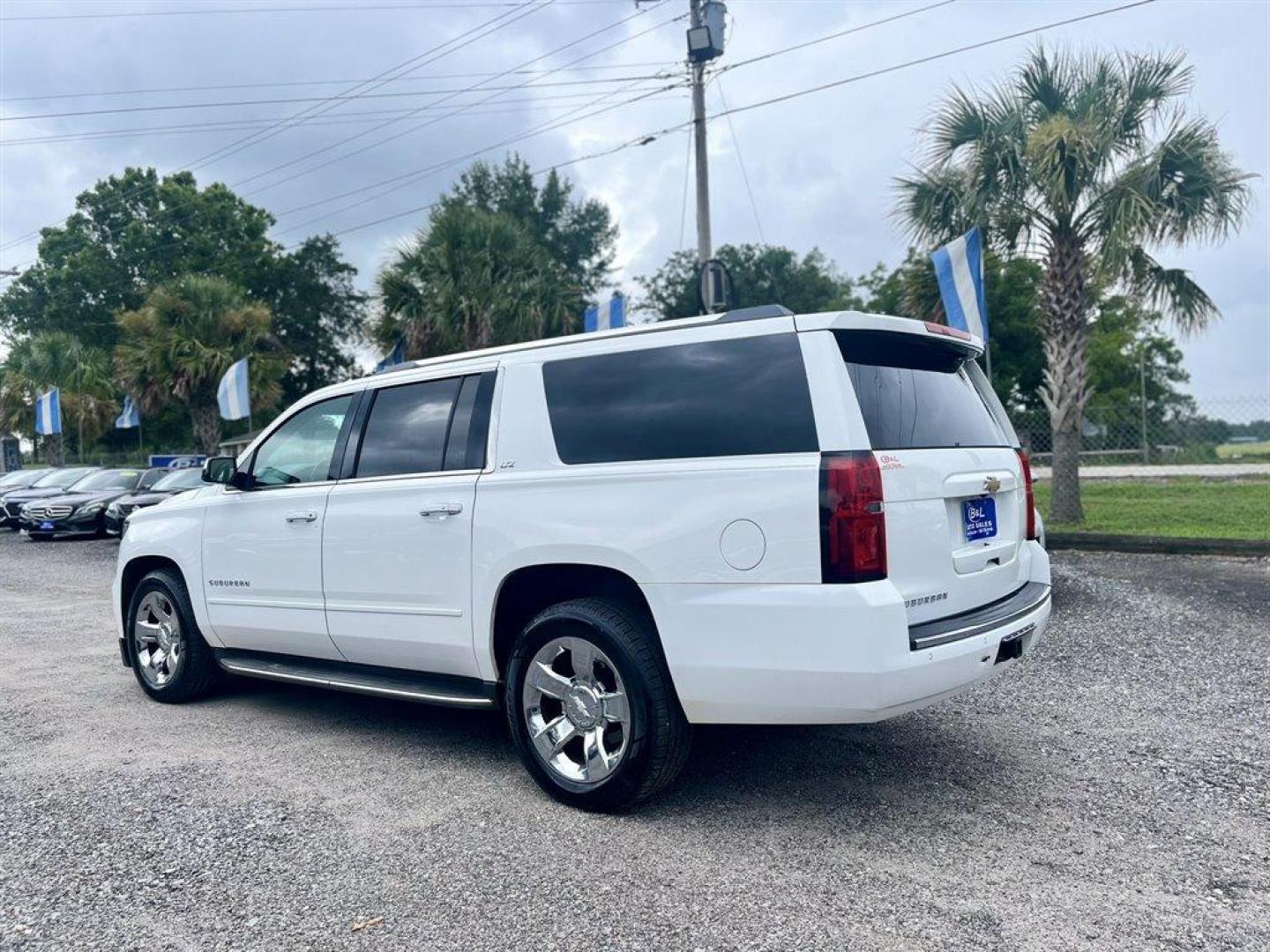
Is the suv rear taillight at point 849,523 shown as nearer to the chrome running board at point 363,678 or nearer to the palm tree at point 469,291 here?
the chrome running board at point 363,678

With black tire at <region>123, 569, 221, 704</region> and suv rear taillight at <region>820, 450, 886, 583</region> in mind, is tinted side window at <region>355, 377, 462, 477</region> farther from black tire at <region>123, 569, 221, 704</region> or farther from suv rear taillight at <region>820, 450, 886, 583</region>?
suv rear taillight at <region>820, 450, 886, 583</region>

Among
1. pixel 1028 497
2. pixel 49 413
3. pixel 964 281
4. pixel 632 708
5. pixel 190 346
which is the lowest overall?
pixel 632 708

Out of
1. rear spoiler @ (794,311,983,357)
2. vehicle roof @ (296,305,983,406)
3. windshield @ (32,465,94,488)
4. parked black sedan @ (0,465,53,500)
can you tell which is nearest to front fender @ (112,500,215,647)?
vehicle roof @ (296,305,983,406)

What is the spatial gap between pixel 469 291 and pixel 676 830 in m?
17.0

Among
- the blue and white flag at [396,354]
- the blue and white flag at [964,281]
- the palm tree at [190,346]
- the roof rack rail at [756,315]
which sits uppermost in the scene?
the palm tree at [190,346]

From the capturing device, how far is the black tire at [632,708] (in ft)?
12.3

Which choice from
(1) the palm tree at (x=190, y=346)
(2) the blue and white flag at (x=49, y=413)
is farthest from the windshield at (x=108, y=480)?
(2) the blue and white flag at (x=49, y=413)

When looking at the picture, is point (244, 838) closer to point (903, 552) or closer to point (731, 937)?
point (731, 937)

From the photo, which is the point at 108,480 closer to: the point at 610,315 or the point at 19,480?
the point at 19,480

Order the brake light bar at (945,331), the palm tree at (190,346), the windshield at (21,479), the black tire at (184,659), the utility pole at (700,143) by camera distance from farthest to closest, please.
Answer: the palm tree at (190,346), the windshield at (21,479), the utility pole at (700,143), the black tire at (184,659), the brake light bar at (945,331)

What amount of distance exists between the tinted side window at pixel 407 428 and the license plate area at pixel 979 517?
7.64 ft

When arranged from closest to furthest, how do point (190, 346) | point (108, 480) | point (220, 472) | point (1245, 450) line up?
point (220, 472), point (1245, 450), point (108, 480), point (190, 346)

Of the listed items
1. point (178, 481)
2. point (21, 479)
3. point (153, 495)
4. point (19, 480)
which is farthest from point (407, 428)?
point (21, 479)

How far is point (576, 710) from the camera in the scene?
3988 millimetres
